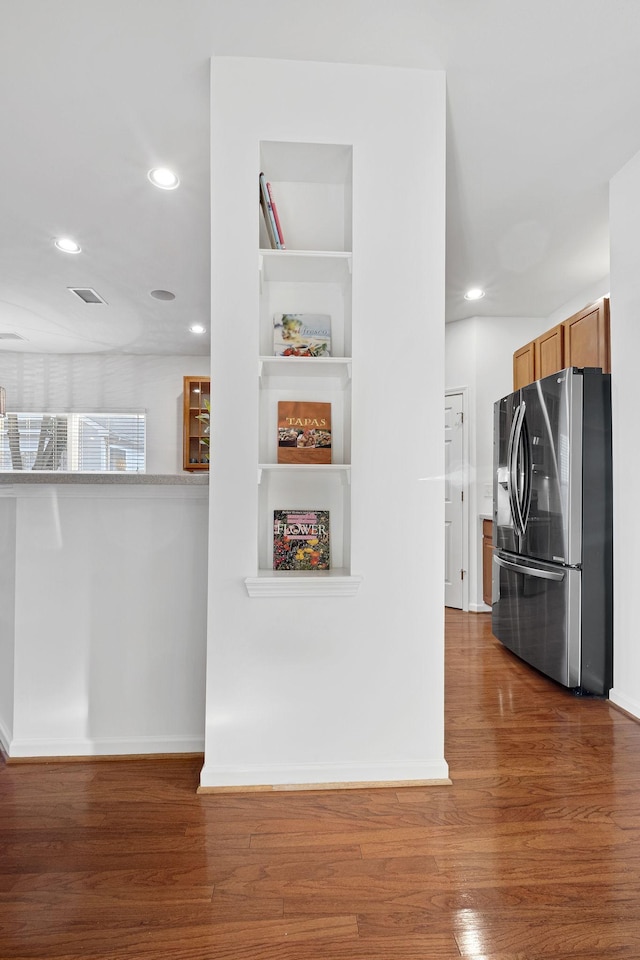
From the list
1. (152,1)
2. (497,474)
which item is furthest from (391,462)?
(497,474)

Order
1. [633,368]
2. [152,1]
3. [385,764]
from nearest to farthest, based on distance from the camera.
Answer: [152,1] < [385,764] < [633,368]

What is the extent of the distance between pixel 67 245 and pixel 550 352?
338 cm

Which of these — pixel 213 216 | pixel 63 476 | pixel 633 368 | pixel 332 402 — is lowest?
pixel 63 476

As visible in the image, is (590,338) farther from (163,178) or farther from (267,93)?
(163,178)

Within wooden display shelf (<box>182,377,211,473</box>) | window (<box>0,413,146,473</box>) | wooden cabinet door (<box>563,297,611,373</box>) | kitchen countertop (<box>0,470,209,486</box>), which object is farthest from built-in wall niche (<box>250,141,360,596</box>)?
window (<box>0,413,146,473</box>)

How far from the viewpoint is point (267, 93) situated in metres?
1.92

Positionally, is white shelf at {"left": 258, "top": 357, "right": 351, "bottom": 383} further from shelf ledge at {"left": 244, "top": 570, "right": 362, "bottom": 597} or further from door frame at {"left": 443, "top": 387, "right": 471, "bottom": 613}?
door frame at {"left": 443, "top": 387, "right": 471, "bottom": 613}

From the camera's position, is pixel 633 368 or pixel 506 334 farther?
pixel 506 334

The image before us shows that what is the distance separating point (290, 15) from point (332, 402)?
129cm

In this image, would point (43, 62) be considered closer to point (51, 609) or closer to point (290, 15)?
point (290, 15)

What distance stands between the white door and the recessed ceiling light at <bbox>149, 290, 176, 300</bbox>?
264cm

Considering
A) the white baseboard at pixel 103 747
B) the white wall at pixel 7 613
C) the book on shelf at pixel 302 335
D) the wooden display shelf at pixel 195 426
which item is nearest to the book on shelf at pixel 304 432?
the book on shelf at pixel 302 335

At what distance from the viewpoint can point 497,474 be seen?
360 centimetres

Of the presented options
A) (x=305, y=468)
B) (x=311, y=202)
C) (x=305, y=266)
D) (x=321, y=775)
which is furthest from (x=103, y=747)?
(x=311, y=202)
